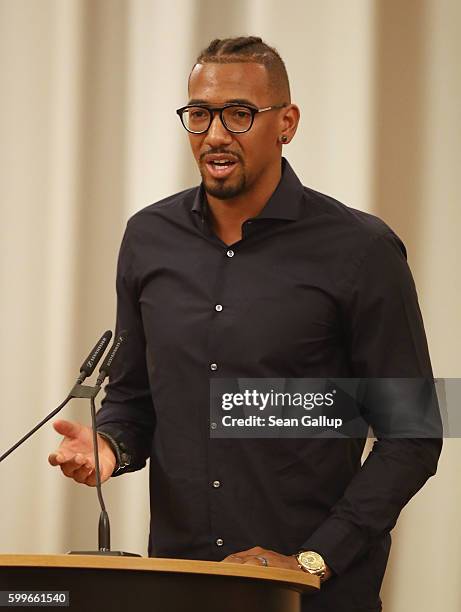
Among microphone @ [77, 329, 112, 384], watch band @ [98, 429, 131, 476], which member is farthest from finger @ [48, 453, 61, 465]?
watch band @ [98, 429, 131, 476]

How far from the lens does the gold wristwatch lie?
1.85m

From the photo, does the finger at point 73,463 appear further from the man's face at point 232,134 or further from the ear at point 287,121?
the ear at point 287,121

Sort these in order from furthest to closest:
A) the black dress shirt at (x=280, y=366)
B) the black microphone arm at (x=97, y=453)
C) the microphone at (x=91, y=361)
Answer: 1. the black dress shirt at (x=280, y=366)
2. the microphone at (x=91, y=361)
3. the black microphone arm at (x=97, y=453)

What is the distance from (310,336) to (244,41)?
1.96ft

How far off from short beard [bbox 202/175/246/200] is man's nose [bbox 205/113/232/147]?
75 millimetres

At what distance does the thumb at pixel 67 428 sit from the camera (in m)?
1.71

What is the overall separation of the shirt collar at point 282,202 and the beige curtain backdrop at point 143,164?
72cm

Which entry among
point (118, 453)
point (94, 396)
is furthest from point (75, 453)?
point (118, 453)

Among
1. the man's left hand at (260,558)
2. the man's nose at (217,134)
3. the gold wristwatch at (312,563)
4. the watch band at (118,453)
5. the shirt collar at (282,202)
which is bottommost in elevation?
the gold wristwatch at (312,563)

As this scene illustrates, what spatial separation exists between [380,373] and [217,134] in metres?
0.53

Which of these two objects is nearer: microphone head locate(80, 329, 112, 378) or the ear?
microphone head locate(80, 329, 112, 378)

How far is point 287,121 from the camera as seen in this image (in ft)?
7.20

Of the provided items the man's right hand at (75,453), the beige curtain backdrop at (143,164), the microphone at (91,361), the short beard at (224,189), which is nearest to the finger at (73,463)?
the man's right hand at (75,453)

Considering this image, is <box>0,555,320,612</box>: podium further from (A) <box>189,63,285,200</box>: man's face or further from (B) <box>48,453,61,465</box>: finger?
(A) <box>189,63,285,200</box>: man's face
